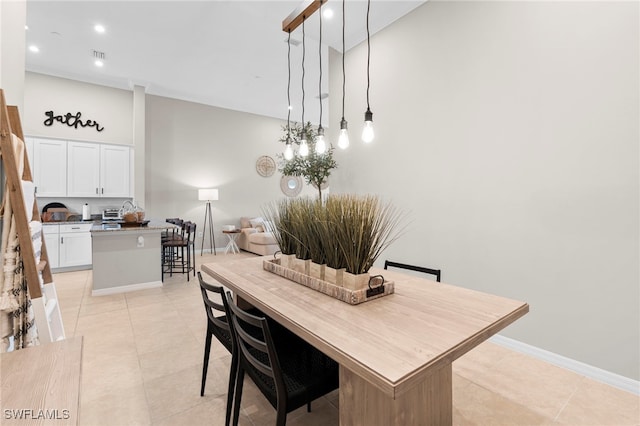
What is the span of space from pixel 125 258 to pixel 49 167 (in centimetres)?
264

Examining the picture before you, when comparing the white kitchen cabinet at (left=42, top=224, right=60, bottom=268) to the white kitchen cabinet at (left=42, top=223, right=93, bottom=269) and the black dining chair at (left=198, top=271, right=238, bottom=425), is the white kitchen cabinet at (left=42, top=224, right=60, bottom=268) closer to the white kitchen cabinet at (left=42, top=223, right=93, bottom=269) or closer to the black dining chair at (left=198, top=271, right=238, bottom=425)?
the white kitchen cabinet at (left=42, top=223, right=93, bottom=269)

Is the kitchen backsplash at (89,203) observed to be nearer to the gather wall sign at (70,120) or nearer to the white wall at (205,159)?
the white wall at (205,159)

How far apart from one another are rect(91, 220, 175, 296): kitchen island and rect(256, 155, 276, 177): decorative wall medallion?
12.8 ft

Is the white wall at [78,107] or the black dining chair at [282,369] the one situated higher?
the white wall at [78,107]

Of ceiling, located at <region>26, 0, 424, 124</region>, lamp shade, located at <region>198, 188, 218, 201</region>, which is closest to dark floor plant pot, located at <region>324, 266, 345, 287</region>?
ceiling, located at <region>26, 0, 424, 124</region>

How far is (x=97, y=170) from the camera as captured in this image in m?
5.46

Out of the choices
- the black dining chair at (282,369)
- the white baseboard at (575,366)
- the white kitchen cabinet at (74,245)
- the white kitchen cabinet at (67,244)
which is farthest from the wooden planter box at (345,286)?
the white kitchen cabinet at (74,245)

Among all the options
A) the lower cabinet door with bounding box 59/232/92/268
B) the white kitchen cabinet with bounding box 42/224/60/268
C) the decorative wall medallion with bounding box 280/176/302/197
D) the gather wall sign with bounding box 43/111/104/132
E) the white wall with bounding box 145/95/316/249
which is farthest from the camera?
the decorative wall medallion with bounding box 280/176/302/197

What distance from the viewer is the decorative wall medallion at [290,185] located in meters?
8.41

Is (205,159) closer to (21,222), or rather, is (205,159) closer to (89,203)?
(89,203)

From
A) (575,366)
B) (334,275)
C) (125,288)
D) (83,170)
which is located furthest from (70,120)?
(575,366)

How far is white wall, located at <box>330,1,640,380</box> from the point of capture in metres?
1.97

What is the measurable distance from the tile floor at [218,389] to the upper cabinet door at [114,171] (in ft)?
11.0

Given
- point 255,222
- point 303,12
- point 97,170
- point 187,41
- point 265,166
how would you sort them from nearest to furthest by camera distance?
point 303,12 < point 187,41 < point 97,170 < point 255,222 < point 265,166
